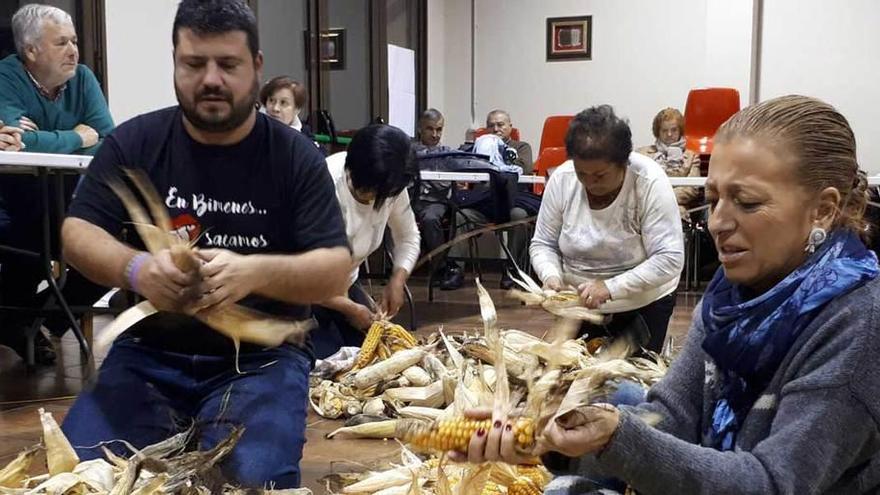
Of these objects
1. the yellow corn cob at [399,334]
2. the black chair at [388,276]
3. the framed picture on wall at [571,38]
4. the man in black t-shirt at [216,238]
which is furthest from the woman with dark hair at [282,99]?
the framed picture on wall at [571,38]

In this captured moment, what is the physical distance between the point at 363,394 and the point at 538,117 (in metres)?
5.99

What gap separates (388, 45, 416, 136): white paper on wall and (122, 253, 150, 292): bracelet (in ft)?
20.8

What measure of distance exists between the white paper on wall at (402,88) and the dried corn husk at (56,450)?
21.3 ft

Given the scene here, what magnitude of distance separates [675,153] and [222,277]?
5916mm

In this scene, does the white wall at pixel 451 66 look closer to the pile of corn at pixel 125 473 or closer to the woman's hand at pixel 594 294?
the woman's hand at pixel 594 294

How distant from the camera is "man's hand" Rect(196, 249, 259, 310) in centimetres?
156

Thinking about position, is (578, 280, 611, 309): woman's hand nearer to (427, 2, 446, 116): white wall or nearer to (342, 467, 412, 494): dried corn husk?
(342, 467, 412, 494): dried corn husk

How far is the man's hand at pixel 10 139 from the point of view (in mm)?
3125

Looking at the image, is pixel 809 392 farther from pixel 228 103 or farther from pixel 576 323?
pixel 576 323

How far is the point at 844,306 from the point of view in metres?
1.10

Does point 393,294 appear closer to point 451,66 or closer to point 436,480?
point 436,480

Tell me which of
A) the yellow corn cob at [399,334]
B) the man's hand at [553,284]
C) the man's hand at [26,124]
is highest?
the man's hand at [26,124]

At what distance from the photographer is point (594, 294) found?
282 centimetres

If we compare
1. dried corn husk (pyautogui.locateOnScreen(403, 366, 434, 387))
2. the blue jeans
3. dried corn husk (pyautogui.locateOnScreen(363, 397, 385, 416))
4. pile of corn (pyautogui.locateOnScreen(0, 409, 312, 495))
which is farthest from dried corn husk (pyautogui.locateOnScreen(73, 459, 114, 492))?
dried corn husk (pyautogui.locateOnScreen(403, 366, 434, 387))
